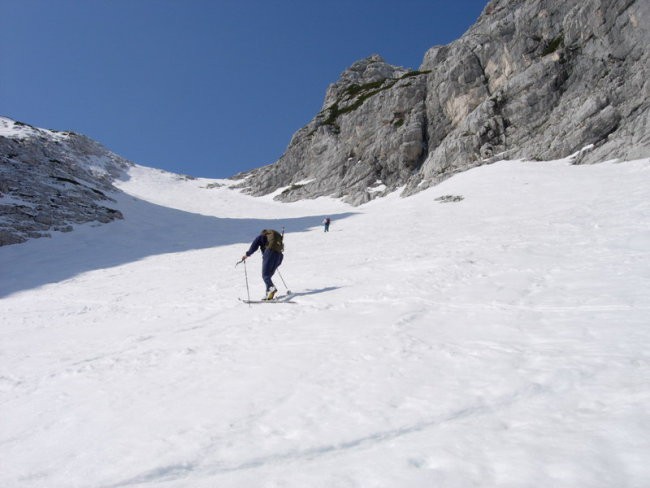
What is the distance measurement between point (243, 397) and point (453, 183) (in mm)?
43177

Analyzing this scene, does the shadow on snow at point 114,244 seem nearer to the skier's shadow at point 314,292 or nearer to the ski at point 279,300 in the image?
the ski at point 279,300

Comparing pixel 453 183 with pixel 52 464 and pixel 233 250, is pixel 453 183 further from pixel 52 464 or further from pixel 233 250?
pixel 52 464

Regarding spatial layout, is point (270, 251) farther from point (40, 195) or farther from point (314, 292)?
point (40, 195)

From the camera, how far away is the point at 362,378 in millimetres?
4684

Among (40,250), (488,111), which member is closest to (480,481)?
(40,250)

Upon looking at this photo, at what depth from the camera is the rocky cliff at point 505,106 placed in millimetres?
41438

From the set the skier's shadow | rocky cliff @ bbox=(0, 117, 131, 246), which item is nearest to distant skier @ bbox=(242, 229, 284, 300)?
the skier's shadow

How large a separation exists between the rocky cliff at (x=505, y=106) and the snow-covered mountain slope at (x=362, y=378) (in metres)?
32.4

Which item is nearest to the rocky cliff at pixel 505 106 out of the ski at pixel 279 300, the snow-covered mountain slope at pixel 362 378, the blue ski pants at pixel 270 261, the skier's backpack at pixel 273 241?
the snow-covered mountain slope at pixel 362 378

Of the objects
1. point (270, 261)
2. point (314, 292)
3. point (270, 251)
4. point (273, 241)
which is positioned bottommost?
point (314, 292)

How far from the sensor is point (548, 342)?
206 inches

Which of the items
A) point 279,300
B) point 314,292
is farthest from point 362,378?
point 314,292

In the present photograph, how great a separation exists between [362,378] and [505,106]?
6134 centimetres

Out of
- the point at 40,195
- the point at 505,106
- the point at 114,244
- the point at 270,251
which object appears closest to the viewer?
the point at 270,251
